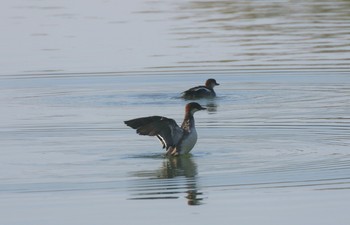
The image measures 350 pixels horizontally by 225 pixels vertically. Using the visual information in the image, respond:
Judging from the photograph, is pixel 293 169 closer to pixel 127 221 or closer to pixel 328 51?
pixel 127 221

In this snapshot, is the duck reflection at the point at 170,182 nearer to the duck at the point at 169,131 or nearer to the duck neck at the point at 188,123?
the duck at the point at 169,131

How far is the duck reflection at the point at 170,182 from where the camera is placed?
14047 mm

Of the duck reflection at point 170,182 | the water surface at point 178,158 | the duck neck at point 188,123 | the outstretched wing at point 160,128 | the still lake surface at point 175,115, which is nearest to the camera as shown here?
the water surface at point 178,158

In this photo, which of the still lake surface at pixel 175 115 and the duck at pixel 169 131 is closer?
the still lake surface at pixel 175 115

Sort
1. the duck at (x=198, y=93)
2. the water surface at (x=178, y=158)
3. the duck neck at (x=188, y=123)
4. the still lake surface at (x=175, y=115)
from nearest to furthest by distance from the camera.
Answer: the water surface at (x=178, y=158), the still lake surface at (x=175, y=115), the duck neck at (x=188, y=123), the duck at (x=198, y=93)

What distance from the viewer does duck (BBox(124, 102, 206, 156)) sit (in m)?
16.5

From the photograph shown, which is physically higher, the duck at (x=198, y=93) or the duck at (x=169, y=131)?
the duck at (x=198, y=93)

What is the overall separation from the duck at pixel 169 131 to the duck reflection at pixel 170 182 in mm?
195

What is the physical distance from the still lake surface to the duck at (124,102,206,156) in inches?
7.4

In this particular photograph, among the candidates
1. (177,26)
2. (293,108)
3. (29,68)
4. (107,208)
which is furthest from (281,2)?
(107,208)

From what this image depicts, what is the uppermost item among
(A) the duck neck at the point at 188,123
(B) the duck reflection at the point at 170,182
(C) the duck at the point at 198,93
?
(C) the duck at the point at 198,93

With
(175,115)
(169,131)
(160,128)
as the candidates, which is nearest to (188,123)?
(169,131)

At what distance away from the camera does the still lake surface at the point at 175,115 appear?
13508 mm

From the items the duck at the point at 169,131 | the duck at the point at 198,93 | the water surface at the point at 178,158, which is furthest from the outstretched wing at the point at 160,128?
the duck at the point at 198,93
